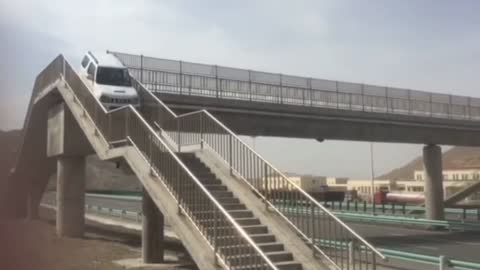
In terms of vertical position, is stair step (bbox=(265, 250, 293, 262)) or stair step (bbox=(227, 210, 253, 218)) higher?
stair step (bbox=(227, 210, 253, 218))

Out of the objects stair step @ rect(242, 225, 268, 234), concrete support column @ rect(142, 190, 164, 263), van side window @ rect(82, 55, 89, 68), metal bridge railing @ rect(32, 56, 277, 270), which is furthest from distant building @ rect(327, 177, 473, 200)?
stair step @ rect(242, 225, 268, 234)

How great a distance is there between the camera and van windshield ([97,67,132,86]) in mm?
23156

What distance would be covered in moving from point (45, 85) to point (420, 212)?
30616 mm

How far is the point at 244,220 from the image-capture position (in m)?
12.2

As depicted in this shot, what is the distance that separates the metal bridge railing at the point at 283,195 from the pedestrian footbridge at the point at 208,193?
27 millimetres

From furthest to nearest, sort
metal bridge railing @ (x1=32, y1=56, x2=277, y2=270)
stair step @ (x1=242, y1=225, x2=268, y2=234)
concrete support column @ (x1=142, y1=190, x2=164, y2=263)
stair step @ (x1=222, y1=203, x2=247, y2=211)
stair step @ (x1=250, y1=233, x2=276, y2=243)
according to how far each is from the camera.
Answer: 1. concrete support column @ (x1=142, y1=190, x2=164, y2=263)
2. stair step @ (x1=222, y1=203, x2=247, y2=211)
3. stair step @ (x1=242, y1=225, x2=268, y2=234)
4. stair step @ (x1=250, y1=233, x2=276, y2=243)
5. metal bridge railing @ (x1=32, y1=56, x2=277, y2=270)

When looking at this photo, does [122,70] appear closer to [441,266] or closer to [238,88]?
[238,88]

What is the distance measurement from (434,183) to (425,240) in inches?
392

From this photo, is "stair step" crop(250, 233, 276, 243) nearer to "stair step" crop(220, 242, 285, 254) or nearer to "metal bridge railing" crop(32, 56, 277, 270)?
"stair step" crop(220, 242, 285, 254)

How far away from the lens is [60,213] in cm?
2462

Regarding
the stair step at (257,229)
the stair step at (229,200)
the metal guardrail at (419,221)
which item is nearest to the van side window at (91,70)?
the stair step at (229,200)

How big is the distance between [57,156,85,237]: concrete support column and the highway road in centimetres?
1368

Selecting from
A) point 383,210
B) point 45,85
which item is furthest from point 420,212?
point 45,85

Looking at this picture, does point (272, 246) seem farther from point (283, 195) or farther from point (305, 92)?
point (305, 92)
